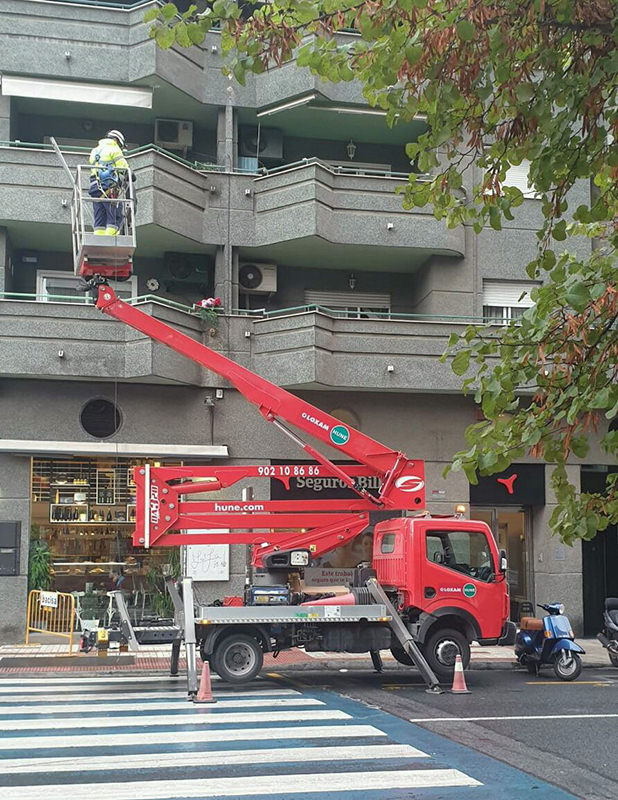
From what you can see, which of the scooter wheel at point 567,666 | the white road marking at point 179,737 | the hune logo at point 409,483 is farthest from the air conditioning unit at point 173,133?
the white road marking at point 179,737

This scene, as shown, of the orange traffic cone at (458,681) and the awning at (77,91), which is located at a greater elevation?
the awning at (77,91)

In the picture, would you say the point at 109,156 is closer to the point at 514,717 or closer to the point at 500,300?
the point at 514,717

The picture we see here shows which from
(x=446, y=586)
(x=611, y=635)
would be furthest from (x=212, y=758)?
(x=611, y=635)

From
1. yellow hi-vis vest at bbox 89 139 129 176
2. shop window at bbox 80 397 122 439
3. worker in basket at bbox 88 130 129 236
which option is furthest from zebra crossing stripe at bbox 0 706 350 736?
shop window at bbox 80 397 122 439

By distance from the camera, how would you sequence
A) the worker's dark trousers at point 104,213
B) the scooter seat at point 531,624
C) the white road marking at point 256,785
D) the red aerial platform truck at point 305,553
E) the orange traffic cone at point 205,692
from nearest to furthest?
the white road marking at point 256,785 < the orange traffic cone at point 205,692 < the red aerial platform truck at point 305,553 < the worker's dark trousers at point 104,213 < the scooter seat at point 531,624

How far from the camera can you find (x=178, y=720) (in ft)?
37.7

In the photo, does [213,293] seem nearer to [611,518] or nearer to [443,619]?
[443,619]

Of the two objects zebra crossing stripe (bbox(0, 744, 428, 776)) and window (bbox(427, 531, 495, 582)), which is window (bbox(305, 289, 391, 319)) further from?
zebra crossing stripe (bbox(0, 744, 428, 776))

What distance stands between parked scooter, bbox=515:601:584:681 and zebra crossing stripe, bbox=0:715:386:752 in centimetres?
607

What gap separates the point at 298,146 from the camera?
80.7ft

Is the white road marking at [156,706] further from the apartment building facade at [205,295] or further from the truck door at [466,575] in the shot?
the apartment building facade at [205,295]

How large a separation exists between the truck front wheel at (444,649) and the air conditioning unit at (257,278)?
10.4 m

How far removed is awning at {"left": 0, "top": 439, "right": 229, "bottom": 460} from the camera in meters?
20.0

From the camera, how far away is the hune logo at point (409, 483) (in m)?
15.6
